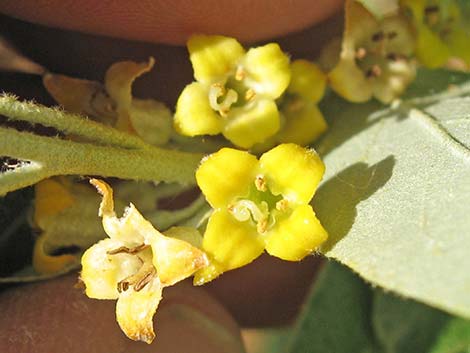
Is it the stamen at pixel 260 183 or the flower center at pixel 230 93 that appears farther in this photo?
the flower center at pixel 230 93

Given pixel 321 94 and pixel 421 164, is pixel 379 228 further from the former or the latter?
pixel 321 94

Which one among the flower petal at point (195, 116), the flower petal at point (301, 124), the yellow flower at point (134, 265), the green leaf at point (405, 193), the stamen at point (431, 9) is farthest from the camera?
the stamen at point (431, 9)

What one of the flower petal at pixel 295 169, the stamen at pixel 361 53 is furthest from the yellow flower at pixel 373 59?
the flower petal at pixel 295 169

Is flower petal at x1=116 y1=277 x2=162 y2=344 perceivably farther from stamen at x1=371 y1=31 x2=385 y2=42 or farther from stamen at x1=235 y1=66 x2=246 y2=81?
stamen at x1=371 y1=31 x2=385 y2=42

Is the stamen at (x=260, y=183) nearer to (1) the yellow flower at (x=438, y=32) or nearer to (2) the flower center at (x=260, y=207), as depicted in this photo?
(2) the flower center at (x=260, y=207)

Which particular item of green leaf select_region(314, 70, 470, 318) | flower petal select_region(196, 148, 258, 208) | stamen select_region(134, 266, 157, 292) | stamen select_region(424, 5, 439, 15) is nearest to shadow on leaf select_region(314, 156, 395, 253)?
green leaf select_region(314, 70, 470, 318)

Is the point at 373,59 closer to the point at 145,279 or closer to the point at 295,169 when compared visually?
the point at 295,169
